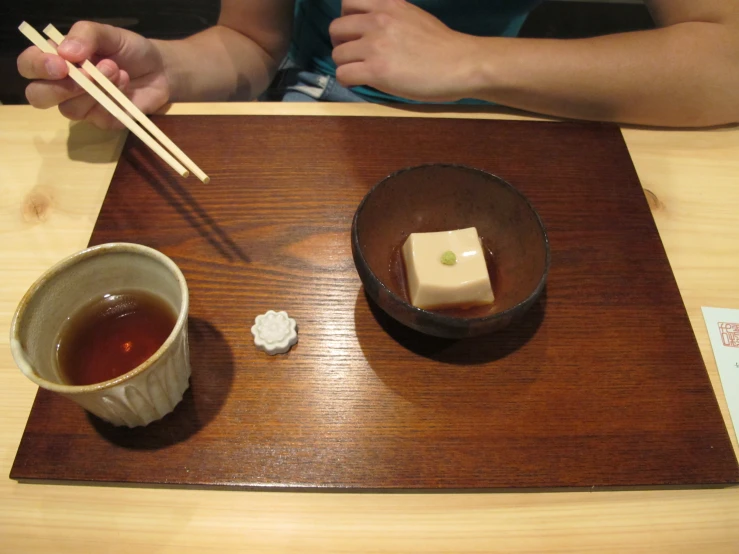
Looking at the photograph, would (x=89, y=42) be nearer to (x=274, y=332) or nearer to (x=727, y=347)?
(x=274, y=332)

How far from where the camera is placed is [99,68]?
3.28 ft

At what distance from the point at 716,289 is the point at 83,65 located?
1251 mm

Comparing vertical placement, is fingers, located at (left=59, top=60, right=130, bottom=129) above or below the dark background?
above

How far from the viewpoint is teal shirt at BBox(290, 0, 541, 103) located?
4.22 ft

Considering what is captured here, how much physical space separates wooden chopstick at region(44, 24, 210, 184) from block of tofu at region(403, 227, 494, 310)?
1.28 feet

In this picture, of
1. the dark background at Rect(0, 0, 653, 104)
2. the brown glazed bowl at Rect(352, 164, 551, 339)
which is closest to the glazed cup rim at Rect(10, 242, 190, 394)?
the brown glazed bowl at Rect(352, 164, 551, 339)

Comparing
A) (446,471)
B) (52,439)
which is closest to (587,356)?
(446,471)

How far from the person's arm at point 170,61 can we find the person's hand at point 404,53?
1.09 ft

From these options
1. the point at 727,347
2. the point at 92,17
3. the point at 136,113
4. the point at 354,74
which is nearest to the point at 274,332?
the point at 136,113

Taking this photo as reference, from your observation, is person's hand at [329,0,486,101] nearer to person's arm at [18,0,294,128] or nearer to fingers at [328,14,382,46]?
fingers at [328,14,382,46]

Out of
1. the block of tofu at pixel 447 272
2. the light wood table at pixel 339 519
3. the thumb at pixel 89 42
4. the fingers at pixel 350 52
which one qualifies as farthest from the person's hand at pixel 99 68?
the block of tofu at pixel 447 272

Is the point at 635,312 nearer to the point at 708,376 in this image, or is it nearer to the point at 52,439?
the point at 708,376

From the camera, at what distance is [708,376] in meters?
0.83

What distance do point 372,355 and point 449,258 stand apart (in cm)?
20
